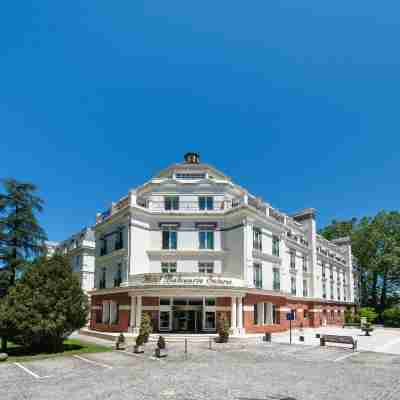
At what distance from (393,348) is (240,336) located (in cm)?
1147

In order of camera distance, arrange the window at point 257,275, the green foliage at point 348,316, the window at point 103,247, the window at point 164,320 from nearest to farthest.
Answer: the window at point 164,320 → the window at point 257,275 → the window at point 103,247 → the green foliage at point 348,316

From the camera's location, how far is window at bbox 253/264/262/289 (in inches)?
1351

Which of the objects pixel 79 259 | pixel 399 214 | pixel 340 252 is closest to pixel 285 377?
pixel 79 259

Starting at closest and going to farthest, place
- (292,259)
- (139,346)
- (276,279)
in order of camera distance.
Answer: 1. (139,346)
2. (276,279)
3. (292,259)

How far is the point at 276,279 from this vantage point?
38.2m

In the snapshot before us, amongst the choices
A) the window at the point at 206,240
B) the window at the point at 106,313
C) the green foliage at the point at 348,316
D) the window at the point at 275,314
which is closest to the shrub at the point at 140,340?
the window at the point at 206,240

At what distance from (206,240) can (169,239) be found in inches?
142

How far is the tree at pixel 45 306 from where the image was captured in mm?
22281

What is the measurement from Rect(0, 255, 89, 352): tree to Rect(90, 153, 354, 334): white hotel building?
722cm

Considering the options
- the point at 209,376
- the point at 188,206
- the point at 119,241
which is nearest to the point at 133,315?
the point at 119,241

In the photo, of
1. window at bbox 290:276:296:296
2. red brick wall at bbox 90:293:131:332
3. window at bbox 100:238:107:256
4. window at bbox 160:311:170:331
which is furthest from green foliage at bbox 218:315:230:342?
window at bbox 290:276:296:296

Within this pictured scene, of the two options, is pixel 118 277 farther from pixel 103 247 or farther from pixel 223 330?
pixel 223 330

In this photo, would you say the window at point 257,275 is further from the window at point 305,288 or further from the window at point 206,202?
the window at point 305,288

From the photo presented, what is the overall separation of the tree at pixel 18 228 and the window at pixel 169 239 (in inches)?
423
